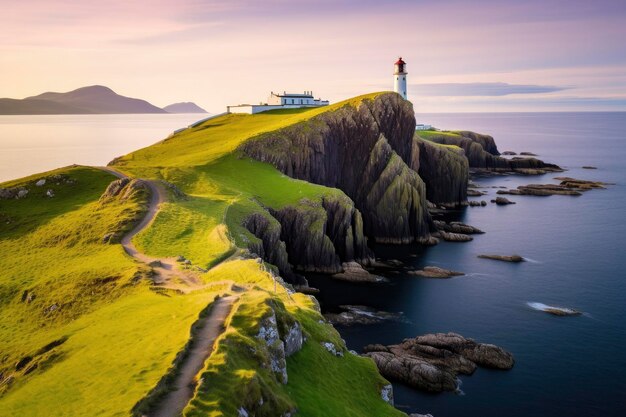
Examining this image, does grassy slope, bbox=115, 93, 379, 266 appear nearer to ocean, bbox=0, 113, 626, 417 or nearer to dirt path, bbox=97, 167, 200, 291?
dirt path, bbox=97, 167, 200, 291

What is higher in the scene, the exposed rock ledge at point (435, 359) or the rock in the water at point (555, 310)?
the exposed rock ledge at point (435, 359)

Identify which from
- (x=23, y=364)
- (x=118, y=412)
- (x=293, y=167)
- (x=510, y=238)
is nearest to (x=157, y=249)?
(x=23, y=364)

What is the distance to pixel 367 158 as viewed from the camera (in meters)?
126

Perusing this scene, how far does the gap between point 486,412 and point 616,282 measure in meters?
48.2

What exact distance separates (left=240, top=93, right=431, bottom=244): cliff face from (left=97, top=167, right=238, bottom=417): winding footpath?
64.4 metres

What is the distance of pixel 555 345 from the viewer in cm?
5897

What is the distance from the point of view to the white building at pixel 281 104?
15912cm

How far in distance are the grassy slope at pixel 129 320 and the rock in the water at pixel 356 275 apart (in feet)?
61.7

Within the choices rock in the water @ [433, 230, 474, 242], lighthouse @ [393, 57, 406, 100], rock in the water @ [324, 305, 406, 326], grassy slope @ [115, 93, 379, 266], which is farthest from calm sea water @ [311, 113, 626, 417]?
lighthouse @ [393, 57, 406, 100]

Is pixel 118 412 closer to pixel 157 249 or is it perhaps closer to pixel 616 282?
pixel 157 249

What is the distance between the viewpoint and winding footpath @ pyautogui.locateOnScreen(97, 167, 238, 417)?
23062mm

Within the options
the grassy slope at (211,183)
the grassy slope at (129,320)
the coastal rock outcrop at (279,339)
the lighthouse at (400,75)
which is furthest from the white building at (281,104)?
the coastal rock outcrop at (279,339)

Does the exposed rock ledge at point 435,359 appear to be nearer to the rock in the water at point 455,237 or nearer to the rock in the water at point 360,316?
the rock in the water at point 360,316

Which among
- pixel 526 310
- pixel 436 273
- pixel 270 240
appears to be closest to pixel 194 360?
pixel 270 240
